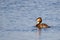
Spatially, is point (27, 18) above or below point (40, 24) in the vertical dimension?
above

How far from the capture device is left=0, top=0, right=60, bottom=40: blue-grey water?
55.0ft

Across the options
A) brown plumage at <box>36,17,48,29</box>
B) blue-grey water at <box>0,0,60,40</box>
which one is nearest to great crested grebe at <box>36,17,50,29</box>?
brown plumage at <box>36,17,48,29</box>

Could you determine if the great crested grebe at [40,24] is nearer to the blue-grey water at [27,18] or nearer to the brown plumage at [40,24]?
the brown plumage at [40,24]

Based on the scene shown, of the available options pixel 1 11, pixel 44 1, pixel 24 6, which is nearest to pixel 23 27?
pixel 1 11

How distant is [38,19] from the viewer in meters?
19.4

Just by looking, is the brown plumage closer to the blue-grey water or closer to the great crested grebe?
the great crested grebe

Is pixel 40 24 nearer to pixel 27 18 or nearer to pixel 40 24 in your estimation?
pixel 40 24

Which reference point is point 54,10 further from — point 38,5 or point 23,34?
point 23,34

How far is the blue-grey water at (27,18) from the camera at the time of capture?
16750 mm

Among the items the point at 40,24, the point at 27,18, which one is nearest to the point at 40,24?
the point at 40,24

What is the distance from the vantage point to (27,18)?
2033 cm

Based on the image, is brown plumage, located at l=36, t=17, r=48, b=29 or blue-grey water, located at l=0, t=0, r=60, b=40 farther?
brown plumage, located at l=36, t=17, r=48, b=29

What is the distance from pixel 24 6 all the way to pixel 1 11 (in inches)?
90.7

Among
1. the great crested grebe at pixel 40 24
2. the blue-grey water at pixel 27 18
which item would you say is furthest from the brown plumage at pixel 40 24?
the blue-grey water at pixel 27 18
